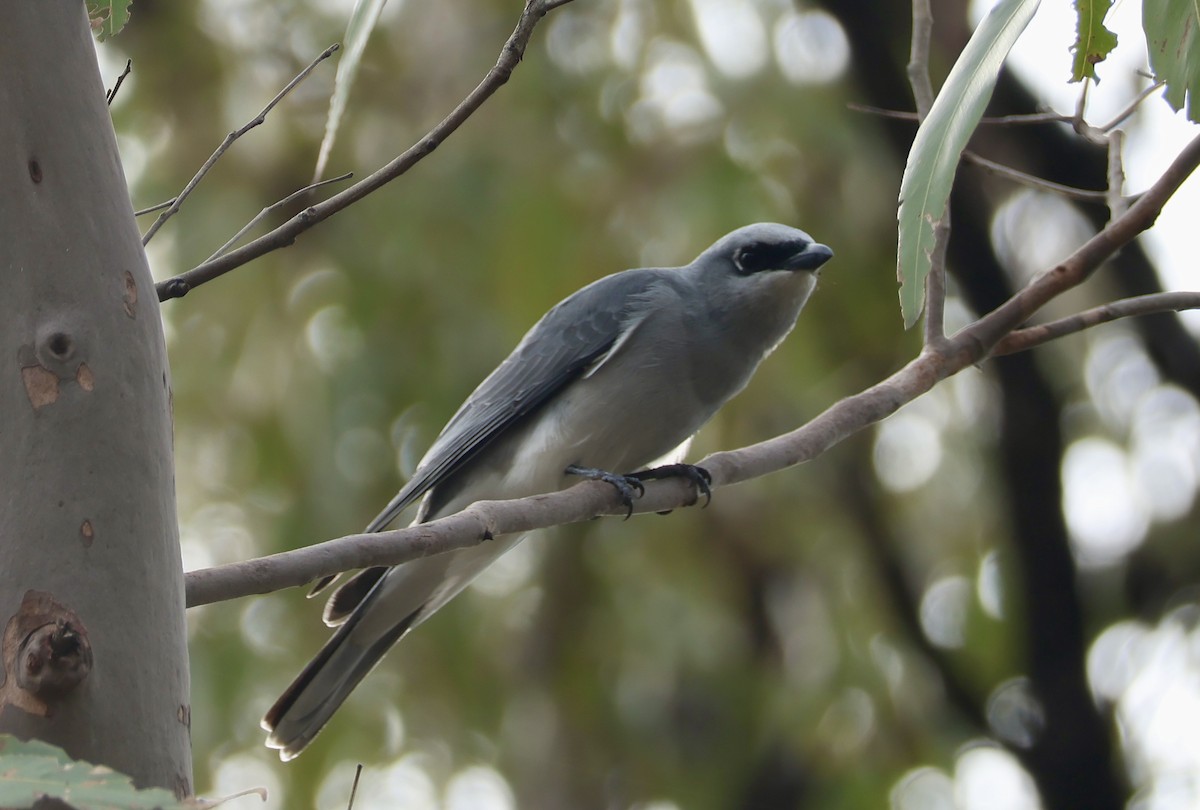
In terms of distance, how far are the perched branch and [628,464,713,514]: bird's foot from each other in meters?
0.03

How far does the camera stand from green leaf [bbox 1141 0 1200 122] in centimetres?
190

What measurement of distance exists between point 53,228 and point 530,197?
3956 mm

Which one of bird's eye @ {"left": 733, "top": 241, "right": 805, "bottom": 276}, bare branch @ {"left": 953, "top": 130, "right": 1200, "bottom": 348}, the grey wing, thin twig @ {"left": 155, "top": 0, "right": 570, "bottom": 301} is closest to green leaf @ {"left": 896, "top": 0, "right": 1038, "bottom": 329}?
thin twig @ {"left": 155, "top": 0, "right": 570, "bottom": 301}

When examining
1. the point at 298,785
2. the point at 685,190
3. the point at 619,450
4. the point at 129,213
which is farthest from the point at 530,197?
the point at 129,213

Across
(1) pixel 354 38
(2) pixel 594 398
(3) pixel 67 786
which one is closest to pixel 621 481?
(2) pixel 594 398

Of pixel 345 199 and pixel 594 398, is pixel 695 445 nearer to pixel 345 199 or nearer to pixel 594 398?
pixel 594 398

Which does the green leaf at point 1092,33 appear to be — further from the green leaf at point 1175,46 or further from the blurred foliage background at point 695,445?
the blurred foliage background at point 695,445

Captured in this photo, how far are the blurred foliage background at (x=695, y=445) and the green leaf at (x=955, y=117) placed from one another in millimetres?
3239

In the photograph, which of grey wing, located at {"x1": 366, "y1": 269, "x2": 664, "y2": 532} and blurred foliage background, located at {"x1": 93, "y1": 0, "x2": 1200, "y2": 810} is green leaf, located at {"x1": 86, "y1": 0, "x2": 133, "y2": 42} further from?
blurred foliage background, located at {"x1": 93, "y1": 0, "x2": 1200, "y2": 810}

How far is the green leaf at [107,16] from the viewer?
2.15m

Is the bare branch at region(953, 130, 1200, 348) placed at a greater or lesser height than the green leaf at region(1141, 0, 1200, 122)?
greater

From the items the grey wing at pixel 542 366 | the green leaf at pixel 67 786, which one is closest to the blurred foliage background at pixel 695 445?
the grey wing at pixel 542 366

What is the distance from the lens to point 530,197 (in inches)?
218

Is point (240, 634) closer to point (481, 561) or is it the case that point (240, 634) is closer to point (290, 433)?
point (290, 433)
